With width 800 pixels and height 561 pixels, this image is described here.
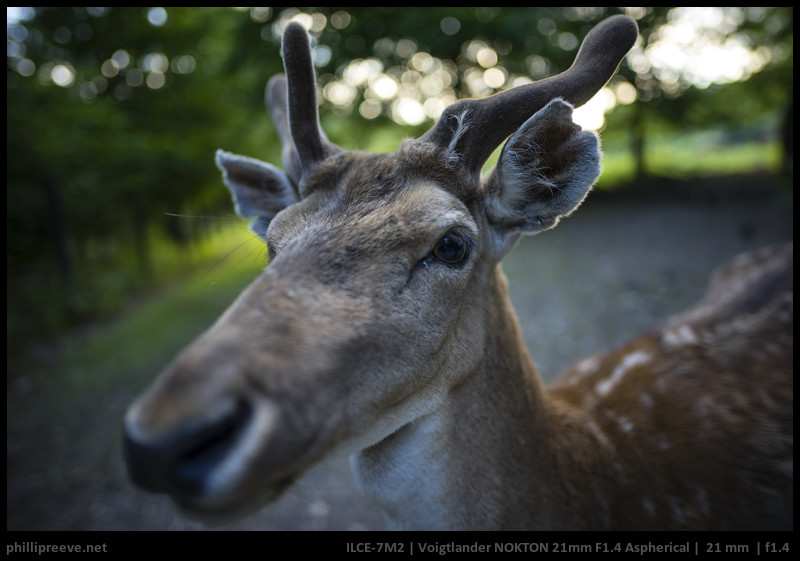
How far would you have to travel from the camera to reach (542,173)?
1.98 meters

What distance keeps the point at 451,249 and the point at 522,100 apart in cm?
74

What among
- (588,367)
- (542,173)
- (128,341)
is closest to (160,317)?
(128,341)

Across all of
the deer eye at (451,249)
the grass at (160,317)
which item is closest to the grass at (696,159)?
the grass at (160,317)

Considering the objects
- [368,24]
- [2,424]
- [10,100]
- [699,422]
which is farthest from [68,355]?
[368,24]

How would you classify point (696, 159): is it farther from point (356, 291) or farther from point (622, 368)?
point (356, 291)

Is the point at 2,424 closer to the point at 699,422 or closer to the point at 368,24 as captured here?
the point at 699,422

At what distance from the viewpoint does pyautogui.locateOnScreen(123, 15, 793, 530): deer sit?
1148 millimetres

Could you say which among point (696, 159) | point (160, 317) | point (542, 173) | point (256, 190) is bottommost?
point (160, 317)

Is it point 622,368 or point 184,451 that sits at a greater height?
point 184,451

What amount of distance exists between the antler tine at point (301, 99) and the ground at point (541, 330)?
1989mm

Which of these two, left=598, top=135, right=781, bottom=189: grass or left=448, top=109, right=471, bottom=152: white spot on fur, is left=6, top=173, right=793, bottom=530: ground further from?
left=598, top=135, right=781, bottom=189: grass

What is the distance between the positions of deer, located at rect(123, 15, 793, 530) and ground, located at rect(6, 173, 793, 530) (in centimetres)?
144

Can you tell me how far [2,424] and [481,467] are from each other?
5.83 meters
